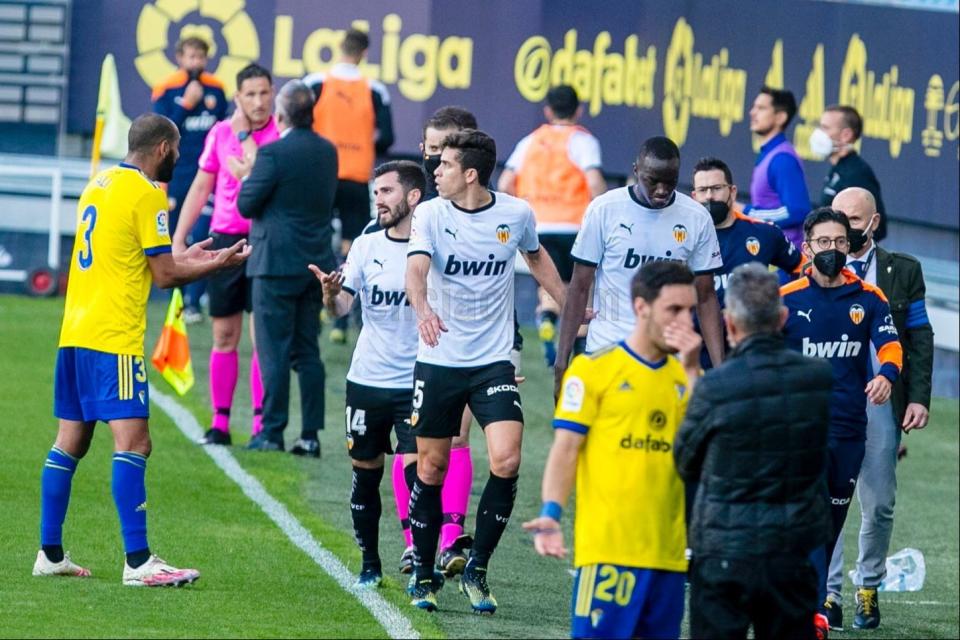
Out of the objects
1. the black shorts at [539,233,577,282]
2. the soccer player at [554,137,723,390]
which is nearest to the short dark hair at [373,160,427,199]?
the soccer player at [554,137,723,390]

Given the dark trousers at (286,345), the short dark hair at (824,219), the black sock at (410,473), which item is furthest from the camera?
the dark trousers at (286,345)

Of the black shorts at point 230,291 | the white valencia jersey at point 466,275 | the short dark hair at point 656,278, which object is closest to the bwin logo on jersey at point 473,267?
the white valencia jersey at point 466,275

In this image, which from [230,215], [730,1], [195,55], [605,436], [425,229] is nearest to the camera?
[605,436]

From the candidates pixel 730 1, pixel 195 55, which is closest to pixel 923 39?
pixel 730 1

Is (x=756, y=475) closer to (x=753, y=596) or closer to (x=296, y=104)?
(x=753, y=596)

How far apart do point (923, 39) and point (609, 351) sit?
13090 mm

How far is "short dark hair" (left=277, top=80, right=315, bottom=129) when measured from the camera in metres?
12.7

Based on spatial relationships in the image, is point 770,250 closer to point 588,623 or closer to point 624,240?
point 624,240

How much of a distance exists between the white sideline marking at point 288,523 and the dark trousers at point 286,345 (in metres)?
0.51

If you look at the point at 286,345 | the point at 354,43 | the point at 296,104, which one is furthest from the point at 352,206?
the point at 296,104

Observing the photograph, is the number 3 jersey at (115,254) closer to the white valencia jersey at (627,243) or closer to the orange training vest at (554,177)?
the white valencia jersey at (627,243)

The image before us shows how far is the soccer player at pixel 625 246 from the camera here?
9.01m

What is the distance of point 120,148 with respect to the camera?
19875 mm

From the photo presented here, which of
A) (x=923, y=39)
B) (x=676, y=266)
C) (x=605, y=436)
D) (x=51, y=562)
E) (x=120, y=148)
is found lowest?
(x=51, y=562)
